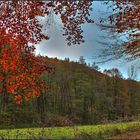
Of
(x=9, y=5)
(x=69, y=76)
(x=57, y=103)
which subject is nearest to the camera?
(x=9, y=5)

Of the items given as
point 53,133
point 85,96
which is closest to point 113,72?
point 85,96

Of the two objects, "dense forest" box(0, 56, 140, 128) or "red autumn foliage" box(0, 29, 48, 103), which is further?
"dense forest" box(0, 56, 140, 128)

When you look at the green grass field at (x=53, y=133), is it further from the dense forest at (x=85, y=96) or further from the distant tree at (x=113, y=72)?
the distant tree at (x=113, y=72)

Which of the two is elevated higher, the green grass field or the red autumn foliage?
the red autumn foliage

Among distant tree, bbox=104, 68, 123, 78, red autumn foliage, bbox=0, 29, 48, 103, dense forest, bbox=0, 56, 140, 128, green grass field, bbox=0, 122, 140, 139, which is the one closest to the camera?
green grass field, bbox=0, 122, 140, 139

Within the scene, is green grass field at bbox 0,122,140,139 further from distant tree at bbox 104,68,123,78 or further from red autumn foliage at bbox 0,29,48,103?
distant tree at bbox 104,68,123,78

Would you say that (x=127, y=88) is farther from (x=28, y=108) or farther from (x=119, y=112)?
(x=28, y=108)

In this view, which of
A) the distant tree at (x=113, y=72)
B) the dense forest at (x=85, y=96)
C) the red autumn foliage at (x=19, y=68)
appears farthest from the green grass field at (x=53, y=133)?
the distant tree at (x=113, y=72)

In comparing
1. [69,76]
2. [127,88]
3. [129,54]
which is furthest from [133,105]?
[129,54]

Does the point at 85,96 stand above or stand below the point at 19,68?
above

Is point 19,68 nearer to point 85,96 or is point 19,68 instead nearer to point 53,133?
point 53,133

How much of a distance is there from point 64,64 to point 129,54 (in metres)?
94.4

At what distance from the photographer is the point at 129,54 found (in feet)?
77.6

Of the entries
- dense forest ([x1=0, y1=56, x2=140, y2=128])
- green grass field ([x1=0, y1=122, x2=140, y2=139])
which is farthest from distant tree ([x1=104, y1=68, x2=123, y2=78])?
green grass field ([x1=0, y1=122, x2=140, y2=139])
